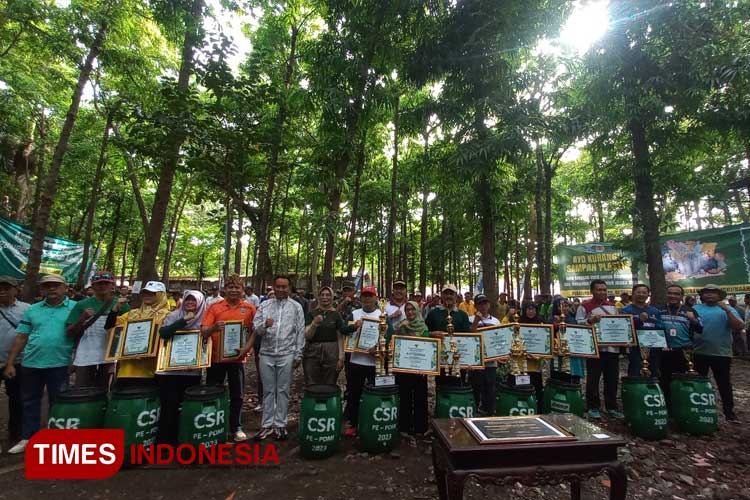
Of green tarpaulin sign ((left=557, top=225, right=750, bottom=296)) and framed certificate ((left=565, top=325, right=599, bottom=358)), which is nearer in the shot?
framed certificate ((left=565, top=325, right=599, bottom=358))

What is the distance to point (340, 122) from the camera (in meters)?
8.25

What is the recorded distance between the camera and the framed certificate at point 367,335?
4.73m

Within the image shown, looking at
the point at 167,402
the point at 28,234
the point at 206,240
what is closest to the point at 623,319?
the point at 167,402

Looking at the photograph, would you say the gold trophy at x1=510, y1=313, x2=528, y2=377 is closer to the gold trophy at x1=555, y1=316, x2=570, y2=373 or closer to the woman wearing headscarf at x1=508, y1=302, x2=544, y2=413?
the woman wearing headscarf at x1=508, y1=302, x2=544, y2=413

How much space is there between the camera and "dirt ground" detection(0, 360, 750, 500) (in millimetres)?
3426

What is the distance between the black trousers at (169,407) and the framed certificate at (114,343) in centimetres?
56

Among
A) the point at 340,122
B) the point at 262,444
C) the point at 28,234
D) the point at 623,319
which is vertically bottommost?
the point at 262,444

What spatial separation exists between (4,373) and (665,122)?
40.8 ft

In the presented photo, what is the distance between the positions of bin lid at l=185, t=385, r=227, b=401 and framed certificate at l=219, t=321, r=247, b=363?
1.49 ft

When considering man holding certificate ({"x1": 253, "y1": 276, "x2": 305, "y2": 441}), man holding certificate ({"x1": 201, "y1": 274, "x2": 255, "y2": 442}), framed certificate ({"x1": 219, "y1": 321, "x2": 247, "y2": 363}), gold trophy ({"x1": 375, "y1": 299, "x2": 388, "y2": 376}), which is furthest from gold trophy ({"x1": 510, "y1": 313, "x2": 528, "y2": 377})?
framed certificate ({"x1": 219, "y1": 321, "x2": 247, "y2": 363})

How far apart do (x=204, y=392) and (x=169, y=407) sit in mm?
628

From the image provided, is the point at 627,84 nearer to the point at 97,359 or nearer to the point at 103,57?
the point at 97,359

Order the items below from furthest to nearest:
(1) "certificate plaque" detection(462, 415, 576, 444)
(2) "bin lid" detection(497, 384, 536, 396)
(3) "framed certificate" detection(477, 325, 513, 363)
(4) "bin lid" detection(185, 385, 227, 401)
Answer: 1. (3) "framed certificate" detection(477, 325, 513, 363)
2. (2) "bin lid" detection(497, 384, 536, 396)
3. (4) "bin lid" detection(185, 385, 227, 401)
4. (1) "certificate plaque" detection(462, 415, 576, 444)

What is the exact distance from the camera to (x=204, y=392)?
3957 mm
